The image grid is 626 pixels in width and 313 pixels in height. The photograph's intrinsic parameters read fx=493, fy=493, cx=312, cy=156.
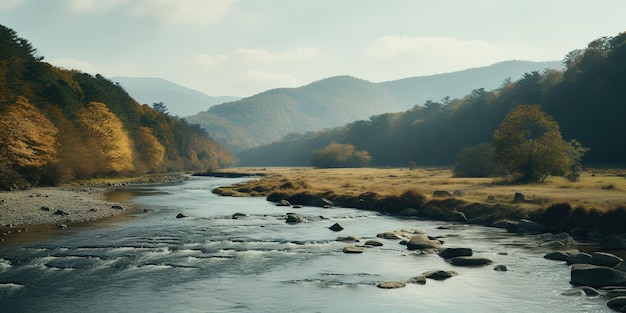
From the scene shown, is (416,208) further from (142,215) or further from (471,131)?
(471,131)

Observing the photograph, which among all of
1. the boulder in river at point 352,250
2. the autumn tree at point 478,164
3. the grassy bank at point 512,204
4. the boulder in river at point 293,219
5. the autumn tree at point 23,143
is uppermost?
the autumn tree at point 23,143

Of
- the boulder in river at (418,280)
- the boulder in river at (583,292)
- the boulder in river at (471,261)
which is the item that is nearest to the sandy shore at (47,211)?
the boulder in river at (418,280)

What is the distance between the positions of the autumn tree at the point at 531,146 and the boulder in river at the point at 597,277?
45.5 meters

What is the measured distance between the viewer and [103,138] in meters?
106

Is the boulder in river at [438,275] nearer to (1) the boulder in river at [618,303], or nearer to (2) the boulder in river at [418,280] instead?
(2) the boulder in river at [418,280]

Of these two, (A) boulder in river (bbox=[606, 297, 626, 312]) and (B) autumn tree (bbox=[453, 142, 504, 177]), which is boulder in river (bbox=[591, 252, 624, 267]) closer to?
(A) boulder in river (bbox=[606, 297, 626, 312])

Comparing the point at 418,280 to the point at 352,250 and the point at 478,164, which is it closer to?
the point at 352,250

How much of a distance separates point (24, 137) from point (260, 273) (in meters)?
59.2

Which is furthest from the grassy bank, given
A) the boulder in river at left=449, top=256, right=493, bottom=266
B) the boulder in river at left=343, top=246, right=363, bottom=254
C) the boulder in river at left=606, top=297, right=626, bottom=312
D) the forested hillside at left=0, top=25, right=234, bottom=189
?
the forested hillside at left=0, top=25, right=234, bottom=189

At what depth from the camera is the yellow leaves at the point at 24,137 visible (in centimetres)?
6756

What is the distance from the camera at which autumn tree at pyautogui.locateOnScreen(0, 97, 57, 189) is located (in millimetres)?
67312

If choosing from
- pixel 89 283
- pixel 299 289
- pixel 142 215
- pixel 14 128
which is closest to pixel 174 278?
pixel 89 283

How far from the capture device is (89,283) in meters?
24.9

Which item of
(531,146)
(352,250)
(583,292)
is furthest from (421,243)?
(531,146)
